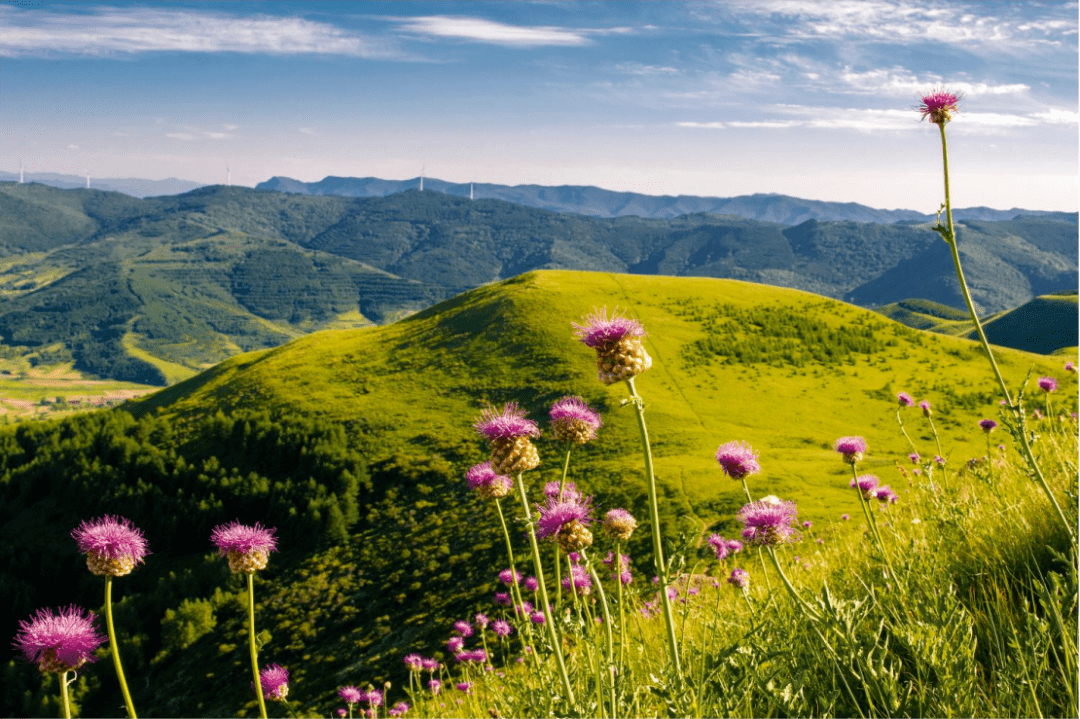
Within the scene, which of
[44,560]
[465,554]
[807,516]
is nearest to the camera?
[807,516]

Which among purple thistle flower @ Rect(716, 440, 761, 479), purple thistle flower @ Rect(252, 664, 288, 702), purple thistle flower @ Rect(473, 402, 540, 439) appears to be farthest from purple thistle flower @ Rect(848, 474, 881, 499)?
purple thistle flower @ Rect(252, 664, 288, 702)

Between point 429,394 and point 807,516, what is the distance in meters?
38.0

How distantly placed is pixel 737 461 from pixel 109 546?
142 inches

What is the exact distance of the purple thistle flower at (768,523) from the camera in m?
3.40

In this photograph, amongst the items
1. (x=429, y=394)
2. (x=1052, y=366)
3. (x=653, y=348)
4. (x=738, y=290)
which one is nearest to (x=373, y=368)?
(x=429, y=394)

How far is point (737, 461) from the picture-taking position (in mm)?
4047

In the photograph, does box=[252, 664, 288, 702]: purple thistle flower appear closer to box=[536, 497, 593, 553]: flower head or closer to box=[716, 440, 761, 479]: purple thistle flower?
box=[536, 497, 593, 553]: flower head

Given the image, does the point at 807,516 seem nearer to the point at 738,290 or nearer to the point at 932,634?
the point at 932,634

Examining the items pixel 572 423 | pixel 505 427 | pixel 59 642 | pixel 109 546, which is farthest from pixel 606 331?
pixel 59 642

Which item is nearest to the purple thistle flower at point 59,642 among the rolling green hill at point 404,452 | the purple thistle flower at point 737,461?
the purple thistle flower at point 737,461

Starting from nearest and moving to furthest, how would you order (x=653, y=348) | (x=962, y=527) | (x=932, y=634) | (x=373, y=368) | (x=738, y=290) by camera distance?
(x=932, y=634), (x=962, y=527), (x=653, y=348), (x=373, y=368), (x=738, y=290)

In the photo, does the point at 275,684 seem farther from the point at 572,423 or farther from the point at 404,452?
the point at 404,452

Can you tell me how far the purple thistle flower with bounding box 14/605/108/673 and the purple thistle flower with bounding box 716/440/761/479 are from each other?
3.46 meters

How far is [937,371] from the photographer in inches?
2098
